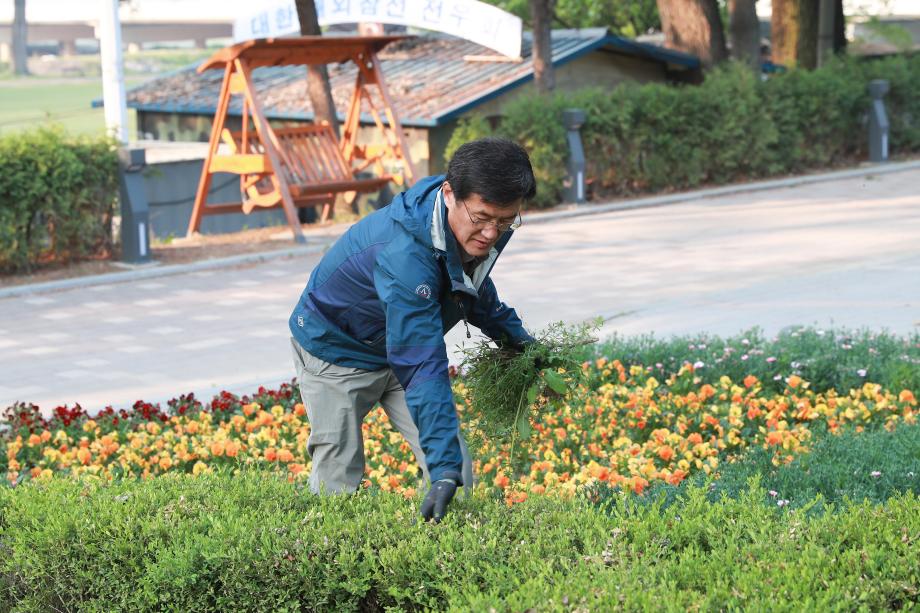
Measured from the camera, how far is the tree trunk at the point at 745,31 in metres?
20.0

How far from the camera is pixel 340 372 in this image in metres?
4.00

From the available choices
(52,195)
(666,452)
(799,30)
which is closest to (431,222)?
(666,452)

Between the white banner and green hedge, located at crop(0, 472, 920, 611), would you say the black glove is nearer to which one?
green hedge, located at crop(0, 472, 920, 611)

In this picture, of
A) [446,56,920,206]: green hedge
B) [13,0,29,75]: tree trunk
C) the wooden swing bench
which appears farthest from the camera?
[13,0,29,75]: tree trunk

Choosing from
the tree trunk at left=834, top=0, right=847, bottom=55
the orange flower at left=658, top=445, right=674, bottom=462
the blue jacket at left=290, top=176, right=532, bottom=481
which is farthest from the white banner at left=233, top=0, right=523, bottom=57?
the blue jacket at left=290, top=176, right=532, bottom=481

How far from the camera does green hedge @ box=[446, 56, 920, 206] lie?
50.4 feet

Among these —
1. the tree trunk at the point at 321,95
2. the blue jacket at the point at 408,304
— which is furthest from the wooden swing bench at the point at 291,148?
the blue jacket at the point at 408,304

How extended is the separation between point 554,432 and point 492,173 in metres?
3.01

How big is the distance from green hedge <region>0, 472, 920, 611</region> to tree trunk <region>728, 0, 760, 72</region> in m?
17.4

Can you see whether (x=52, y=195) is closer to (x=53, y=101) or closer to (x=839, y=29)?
(x=839, y=29)

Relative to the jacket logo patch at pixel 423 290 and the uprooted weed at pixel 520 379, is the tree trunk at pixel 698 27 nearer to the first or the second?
the uprooted weed at pixel 520 379

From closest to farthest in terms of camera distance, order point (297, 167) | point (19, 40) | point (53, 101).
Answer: point (297, 167), point (53, 101), point (19, 40)

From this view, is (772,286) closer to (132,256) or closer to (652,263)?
(652,263)

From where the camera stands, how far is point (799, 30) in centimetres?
2194
